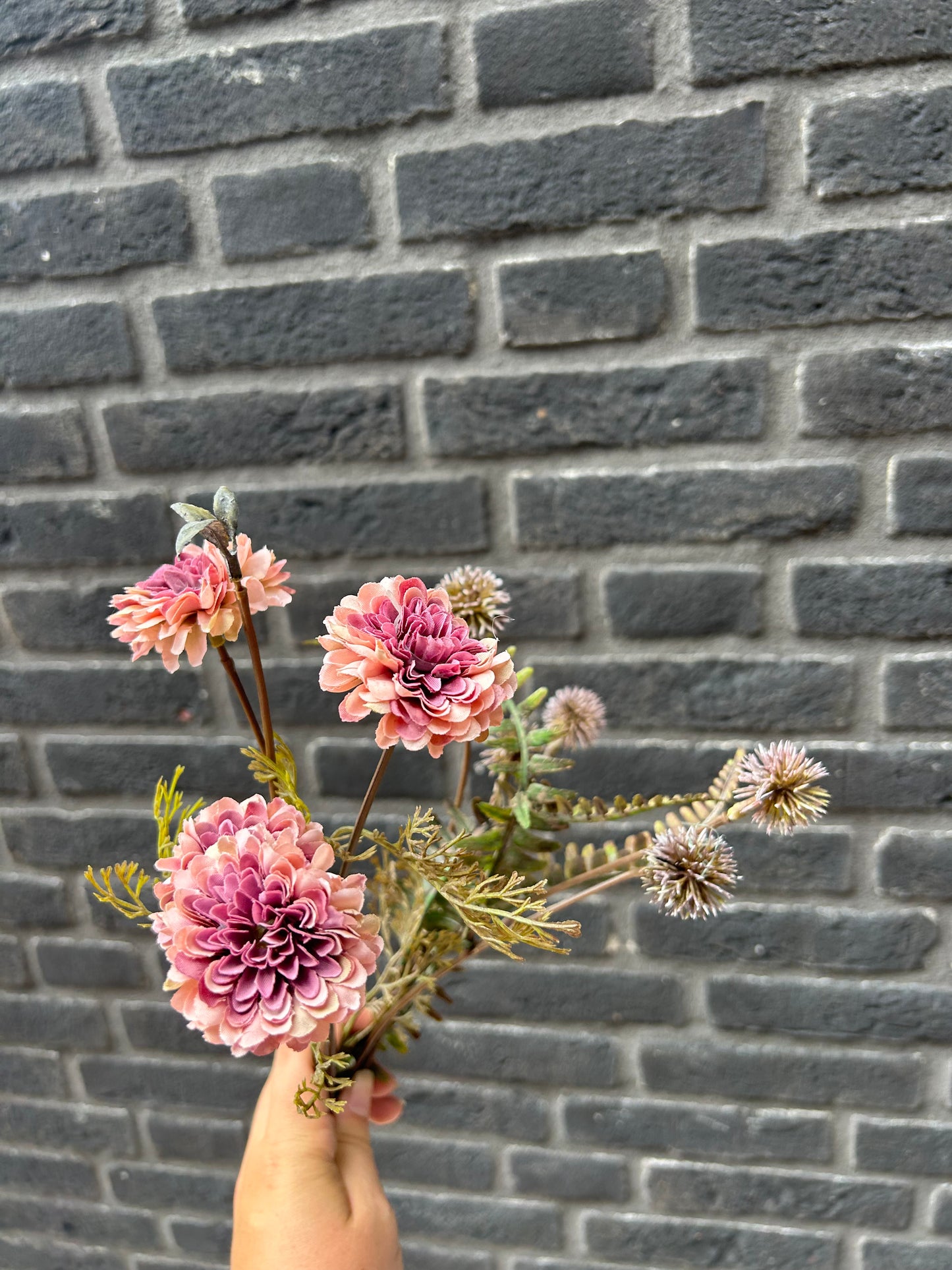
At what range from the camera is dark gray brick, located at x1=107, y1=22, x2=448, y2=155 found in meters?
0.67

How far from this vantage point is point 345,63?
676mm

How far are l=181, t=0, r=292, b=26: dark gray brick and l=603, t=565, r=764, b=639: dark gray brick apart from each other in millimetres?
543

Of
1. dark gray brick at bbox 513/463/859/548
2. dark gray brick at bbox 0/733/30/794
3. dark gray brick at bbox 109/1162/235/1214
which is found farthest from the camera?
dark gray brick at bbox 109/1162/235/1214

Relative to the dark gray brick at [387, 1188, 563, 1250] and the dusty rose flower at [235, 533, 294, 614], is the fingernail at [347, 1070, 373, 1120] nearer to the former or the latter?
the dusty rose flower at [235, 533, 294, 614]

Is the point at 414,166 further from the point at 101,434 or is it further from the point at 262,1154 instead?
the point at 262,1154

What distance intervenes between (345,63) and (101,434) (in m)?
0.40

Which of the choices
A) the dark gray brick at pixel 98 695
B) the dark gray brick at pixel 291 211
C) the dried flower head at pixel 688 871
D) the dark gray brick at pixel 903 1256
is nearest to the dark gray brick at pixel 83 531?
the dark gray brick at pixel 98 695

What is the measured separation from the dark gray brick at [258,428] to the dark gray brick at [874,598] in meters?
0.38

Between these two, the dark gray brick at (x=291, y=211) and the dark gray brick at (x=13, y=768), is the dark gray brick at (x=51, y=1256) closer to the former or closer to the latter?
the dark gray brick at (x=13, y=768)

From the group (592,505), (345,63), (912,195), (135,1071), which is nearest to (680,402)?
(592,505)

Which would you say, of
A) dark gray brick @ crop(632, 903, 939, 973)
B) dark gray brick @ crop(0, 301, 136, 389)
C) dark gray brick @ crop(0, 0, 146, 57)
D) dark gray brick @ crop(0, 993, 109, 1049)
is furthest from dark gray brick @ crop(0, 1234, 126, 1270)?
dark gray brick @ crop(0, 0, 146, 57)

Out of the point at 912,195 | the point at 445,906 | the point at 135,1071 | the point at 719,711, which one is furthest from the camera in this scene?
the point at 135,1071

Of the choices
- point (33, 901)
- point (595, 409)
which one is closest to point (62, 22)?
point (595, 409)

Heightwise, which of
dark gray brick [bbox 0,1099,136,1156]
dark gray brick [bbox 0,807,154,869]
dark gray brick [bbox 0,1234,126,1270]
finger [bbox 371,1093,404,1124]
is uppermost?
dark gray brick [bbox 0,807,154,869]
